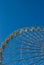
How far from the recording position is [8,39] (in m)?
0.44

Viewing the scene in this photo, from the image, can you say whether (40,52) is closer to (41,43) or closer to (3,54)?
(41,43)

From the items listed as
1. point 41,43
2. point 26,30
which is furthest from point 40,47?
point 26,30

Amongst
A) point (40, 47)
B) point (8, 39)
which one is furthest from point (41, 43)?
point (8, 39)

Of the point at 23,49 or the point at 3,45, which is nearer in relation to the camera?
the point at 3,45

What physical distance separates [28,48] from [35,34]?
65 millimetres

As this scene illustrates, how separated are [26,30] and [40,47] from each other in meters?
0.12

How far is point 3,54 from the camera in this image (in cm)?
43

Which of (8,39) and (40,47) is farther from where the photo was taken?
(40,47)

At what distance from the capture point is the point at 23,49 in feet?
1.77

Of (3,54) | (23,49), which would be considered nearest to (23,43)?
(23,49)

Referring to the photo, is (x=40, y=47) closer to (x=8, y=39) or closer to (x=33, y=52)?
(x=33, y=52)

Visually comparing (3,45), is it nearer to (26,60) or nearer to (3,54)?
(3,54)

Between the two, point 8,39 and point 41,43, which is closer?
point 8,39

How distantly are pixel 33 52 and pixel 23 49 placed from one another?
4 cm
